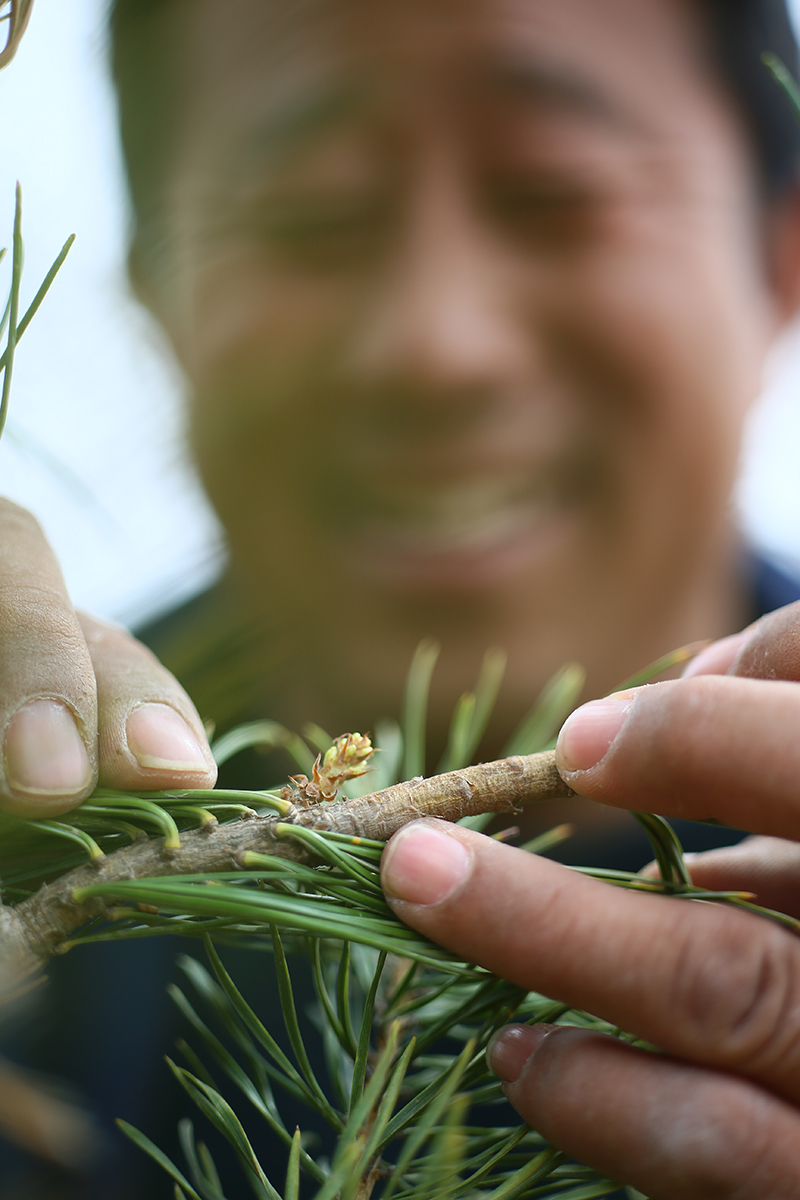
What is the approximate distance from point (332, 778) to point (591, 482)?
0.67 metres

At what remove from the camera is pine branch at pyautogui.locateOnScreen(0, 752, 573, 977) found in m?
0.14

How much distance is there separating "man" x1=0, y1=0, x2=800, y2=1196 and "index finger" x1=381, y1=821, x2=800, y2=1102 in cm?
44

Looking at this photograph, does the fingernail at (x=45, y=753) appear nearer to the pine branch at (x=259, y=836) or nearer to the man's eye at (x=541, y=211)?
the pine branch at (x=259, y=836)

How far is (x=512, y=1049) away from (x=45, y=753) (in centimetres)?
13

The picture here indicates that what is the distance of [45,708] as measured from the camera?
174 mm

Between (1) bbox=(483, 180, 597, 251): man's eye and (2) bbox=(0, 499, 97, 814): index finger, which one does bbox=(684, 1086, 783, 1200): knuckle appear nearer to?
(2) bbox=(0, 499, 97, 814): index finger

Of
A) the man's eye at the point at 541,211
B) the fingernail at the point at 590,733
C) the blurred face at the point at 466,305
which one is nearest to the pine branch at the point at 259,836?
the fingernail at the point at 590,733

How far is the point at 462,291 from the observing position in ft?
2.24

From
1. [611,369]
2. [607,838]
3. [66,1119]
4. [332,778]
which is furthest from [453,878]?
[607,838]

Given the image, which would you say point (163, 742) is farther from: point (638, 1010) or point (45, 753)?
point (638, 1010)

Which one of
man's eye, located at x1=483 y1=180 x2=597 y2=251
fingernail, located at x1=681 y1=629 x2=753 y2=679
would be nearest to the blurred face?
man's eye, located at x1=483 y1=180 x2=597 y2=251

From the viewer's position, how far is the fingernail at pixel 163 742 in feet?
0.54

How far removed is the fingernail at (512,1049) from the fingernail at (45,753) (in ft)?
0.39

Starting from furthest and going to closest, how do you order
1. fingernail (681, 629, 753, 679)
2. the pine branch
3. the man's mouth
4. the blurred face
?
the man's mouth → the blurred face → fingernail (681, 629, 753, 679) → the pine branch
